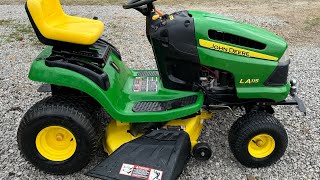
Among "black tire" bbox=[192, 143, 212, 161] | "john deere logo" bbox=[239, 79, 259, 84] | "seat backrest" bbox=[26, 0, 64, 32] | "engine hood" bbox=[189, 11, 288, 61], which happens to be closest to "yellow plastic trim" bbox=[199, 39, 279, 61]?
"engine hood" bbox=[189, 11, 288, 61]

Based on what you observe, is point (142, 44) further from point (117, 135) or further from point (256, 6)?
point (256, 6)

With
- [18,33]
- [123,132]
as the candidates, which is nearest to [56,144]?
[123,132]

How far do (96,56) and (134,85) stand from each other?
51cm

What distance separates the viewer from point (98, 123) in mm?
2840

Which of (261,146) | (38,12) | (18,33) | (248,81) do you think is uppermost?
(38,12)

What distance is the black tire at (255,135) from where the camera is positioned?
2.81 meters

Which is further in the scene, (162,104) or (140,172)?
(162,104)

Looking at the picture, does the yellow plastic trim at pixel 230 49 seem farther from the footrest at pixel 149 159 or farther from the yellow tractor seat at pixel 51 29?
the yellow tractor seat at pixel 51 29

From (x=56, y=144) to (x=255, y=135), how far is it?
1647 mm

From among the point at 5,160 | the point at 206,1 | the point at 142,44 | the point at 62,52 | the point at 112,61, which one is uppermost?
the point at 62,52

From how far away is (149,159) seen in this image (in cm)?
266

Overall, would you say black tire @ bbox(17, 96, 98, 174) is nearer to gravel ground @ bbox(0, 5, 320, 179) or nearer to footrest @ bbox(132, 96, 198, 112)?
gravel ground @ bbox(0, 5, 320, 179)

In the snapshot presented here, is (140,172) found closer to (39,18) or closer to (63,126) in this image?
(63,126)

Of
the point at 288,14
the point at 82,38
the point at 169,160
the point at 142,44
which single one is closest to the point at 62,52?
the point at 82,38
